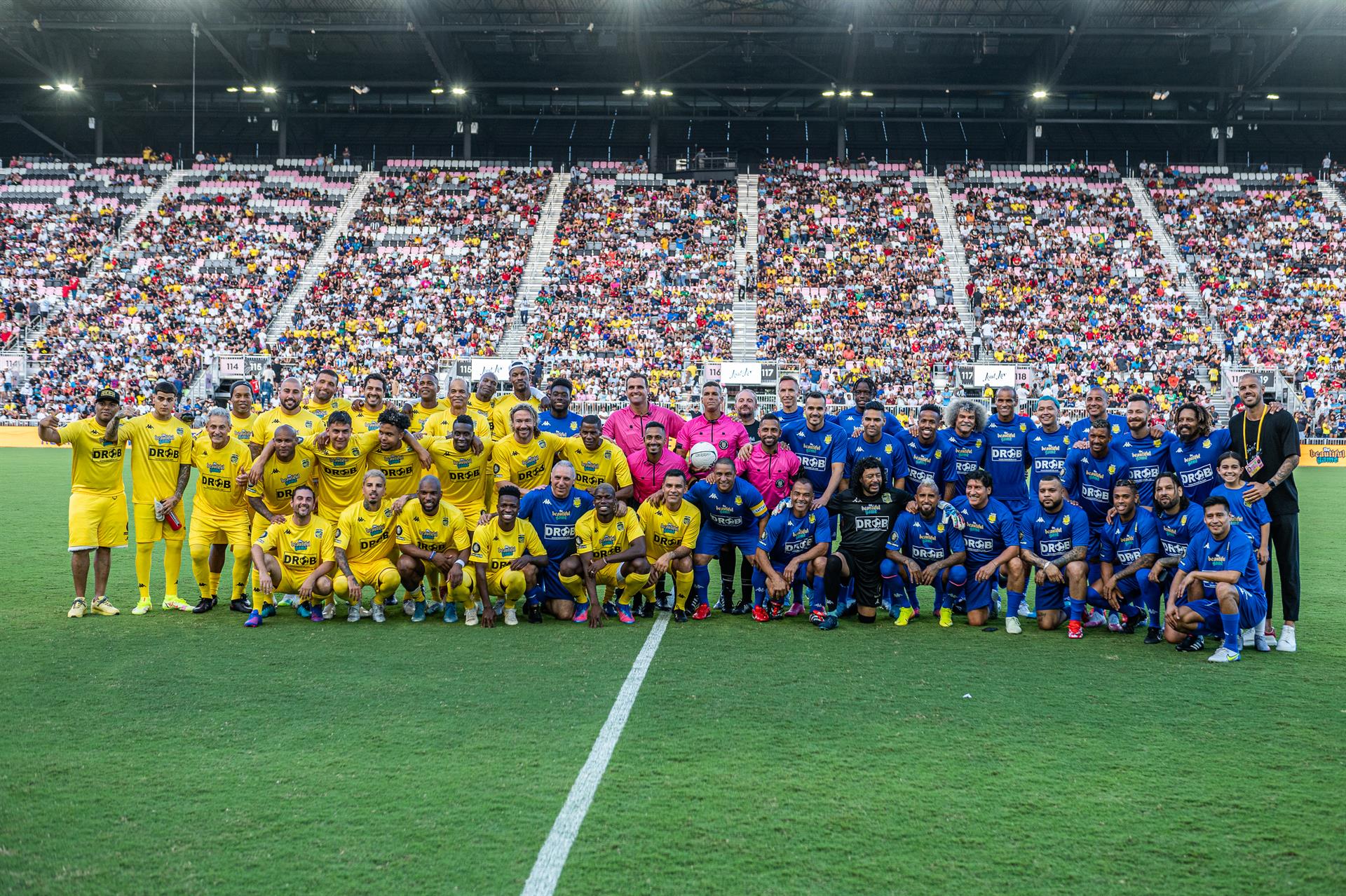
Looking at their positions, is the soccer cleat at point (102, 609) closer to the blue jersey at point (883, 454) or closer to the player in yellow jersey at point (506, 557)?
the player in yellow jersey at point (506, 557)

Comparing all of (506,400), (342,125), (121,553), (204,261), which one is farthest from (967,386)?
(342,125)

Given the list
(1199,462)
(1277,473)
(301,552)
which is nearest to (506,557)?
(301,552)

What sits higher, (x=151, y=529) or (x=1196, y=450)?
(x=1196, y=450)

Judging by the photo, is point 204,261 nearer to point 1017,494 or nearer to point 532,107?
point 532,107

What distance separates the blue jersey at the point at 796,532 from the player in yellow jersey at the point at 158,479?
4.77 meters

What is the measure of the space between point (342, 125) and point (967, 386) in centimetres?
3386

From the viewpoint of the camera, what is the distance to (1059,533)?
7797 mm

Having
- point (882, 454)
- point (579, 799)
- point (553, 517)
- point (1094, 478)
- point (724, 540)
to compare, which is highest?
point (882, 454)

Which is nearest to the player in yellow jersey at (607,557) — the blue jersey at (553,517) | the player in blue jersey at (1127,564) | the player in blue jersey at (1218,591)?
the blue jersey at (553,517)

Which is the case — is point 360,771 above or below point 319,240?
below

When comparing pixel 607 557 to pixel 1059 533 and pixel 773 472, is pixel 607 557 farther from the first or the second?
pixel 1059 533

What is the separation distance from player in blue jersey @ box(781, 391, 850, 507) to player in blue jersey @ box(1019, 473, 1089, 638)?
5.34ft

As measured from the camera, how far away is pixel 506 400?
9938mm

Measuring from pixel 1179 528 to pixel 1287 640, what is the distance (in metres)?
1.04
